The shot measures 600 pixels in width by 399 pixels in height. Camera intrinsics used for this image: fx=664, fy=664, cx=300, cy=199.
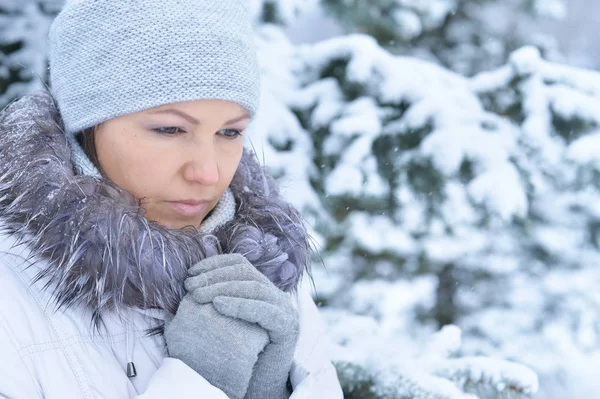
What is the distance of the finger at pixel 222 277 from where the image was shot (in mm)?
1405

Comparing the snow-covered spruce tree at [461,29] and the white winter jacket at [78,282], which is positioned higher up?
the white winter jacket at [78,282]

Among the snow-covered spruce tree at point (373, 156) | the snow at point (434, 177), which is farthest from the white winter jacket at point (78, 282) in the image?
the snow-covered spruce tree at point (373, 156)

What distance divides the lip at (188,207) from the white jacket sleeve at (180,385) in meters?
0.38

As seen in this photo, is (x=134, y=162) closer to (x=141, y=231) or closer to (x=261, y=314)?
(x=141, y=231)

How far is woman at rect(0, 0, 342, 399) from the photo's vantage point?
4.41 feet

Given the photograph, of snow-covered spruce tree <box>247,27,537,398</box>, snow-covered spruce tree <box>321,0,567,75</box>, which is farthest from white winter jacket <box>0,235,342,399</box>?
snow-covered spruce tree <box>321,0,567,75</box>

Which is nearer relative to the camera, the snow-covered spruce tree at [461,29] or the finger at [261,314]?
the finger at [261,314]

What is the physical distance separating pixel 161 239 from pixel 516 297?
264cm

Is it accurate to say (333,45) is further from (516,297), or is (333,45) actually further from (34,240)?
(34,240)

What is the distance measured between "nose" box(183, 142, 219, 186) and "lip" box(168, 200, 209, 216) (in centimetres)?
7

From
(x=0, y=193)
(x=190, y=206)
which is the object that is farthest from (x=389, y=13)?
(x=0, y=193)

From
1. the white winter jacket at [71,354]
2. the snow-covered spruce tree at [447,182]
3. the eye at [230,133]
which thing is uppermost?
the eye at [230,133]

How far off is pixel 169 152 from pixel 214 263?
26 centimetres

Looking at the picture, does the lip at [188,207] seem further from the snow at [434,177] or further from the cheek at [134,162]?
the snow at [434,177]
